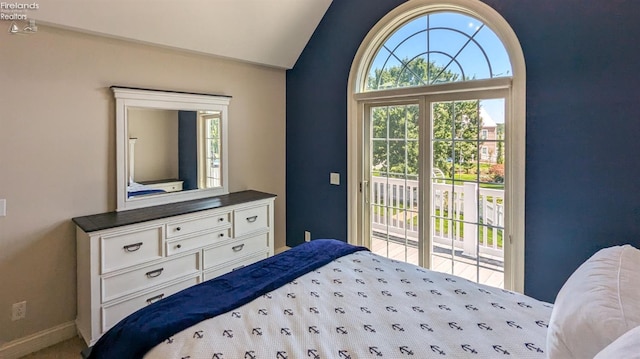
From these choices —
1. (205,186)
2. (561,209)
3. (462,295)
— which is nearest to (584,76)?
(561,209)

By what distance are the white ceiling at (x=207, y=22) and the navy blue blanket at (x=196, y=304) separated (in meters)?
2.12

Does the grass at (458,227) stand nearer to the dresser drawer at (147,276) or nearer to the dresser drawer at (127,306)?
the dresser drawer at (147,276)

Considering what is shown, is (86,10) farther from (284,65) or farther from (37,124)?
(284,65)

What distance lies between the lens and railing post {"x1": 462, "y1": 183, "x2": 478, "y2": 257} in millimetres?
2900

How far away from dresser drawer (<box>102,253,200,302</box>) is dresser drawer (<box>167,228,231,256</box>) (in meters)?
0.07

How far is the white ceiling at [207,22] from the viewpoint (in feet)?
8.11

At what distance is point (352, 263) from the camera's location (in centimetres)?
220

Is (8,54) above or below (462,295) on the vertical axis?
above

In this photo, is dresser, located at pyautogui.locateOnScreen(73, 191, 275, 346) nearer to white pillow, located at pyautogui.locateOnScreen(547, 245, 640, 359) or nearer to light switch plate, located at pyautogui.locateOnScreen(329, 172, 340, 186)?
light switch plate, located at pyautogui.locateOnScreen(329, 172, 340, 186)

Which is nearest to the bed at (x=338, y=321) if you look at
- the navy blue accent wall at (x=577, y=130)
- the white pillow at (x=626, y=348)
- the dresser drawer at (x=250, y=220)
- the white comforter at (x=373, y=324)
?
the white comforter at (x=373, y=324)

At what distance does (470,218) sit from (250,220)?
79.2 inches

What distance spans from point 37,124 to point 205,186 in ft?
4.70

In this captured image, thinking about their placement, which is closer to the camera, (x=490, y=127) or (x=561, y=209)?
(x=561, y=209)

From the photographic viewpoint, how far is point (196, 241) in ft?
9.66
